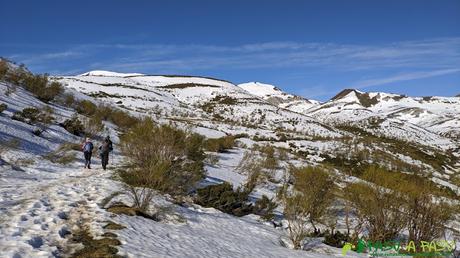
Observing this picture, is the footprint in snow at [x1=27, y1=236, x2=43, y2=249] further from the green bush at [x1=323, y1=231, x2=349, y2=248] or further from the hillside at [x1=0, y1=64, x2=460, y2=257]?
the green bush at [x1=323, y1=231, x2=349, y2=248]

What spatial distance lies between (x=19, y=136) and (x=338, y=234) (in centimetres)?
1085

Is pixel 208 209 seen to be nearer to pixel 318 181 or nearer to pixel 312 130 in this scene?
pixel 318 181

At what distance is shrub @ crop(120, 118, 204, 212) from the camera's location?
11.2 meters

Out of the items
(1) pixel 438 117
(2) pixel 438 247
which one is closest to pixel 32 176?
(2) pixel 438 247

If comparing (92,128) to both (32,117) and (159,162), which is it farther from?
(159,162)

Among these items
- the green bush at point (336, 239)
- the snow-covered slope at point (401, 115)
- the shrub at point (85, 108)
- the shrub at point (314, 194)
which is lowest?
the green bush at point (336, 239)

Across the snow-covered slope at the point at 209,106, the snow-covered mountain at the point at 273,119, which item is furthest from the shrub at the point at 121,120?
the snow-covered slope at the point at 209,106

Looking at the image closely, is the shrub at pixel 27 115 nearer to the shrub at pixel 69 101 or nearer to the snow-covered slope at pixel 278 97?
the shrub at pixel 69 101

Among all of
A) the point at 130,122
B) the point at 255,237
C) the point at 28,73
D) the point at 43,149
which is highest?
the point at 28,73

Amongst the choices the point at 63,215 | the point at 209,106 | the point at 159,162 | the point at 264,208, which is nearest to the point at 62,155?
the point at 159,162

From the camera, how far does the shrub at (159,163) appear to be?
11.2 metres

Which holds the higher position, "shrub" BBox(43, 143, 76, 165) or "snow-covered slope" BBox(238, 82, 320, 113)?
"snow-covered slope" BBox(238, 82, 320, 113)

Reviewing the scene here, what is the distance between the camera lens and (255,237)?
9555 millimetres

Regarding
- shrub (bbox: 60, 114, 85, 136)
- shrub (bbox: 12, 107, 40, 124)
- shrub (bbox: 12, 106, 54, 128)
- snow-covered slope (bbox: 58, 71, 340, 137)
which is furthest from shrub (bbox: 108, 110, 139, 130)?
snow-covered slope (bbox: 58, 71, 340, 137)
